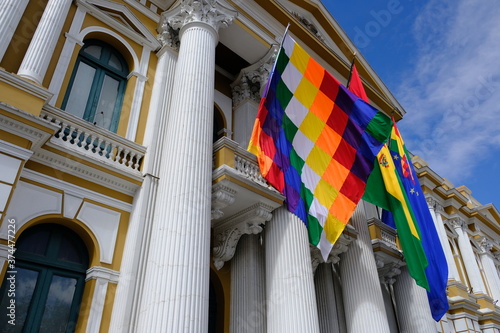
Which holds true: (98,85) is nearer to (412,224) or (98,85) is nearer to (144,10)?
(144,10)

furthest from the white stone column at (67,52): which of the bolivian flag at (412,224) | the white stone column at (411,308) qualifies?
the white stone column at (411,308)

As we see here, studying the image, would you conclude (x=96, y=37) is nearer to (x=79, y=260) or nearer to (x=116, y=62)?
(x=116, y=62)

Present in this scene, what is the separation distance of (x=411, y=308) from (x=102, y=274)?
966cm

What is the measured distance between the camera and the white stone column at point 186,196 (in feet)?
19.7

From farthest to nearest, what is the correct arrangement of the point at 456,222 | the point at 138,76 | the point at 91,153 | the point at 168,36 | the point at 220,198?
the point at 456,222
the point at 168,36
the point at 138,76
the point at 220,198
the point at 91,153

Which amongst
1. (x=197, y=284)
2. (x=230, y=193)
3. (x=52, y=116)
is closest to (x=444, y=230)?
(x=230, y=193)

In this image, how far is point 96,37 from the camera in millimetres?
9289

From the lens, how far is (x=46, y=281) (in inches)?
256

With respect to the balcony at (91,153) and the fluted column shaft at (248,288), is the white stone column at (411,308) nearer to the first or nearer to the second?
the fluted column shaft at (248,288)

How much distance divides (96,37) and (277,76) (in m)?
4.23

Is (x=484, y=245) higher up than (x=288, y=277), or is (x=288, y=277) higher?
(x=484, y=245)

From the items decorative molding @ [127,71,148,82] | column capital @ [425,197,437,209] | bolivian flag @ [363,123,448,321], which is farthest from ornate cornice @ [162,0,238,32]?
column capital @ [425,197,437,209]

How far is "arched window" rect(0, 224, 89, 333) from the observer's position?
6078 mm

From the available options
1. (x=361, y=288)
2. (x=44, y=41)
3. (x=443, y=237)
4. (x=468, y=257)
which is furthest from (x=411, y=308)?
(x=44, y=41)
